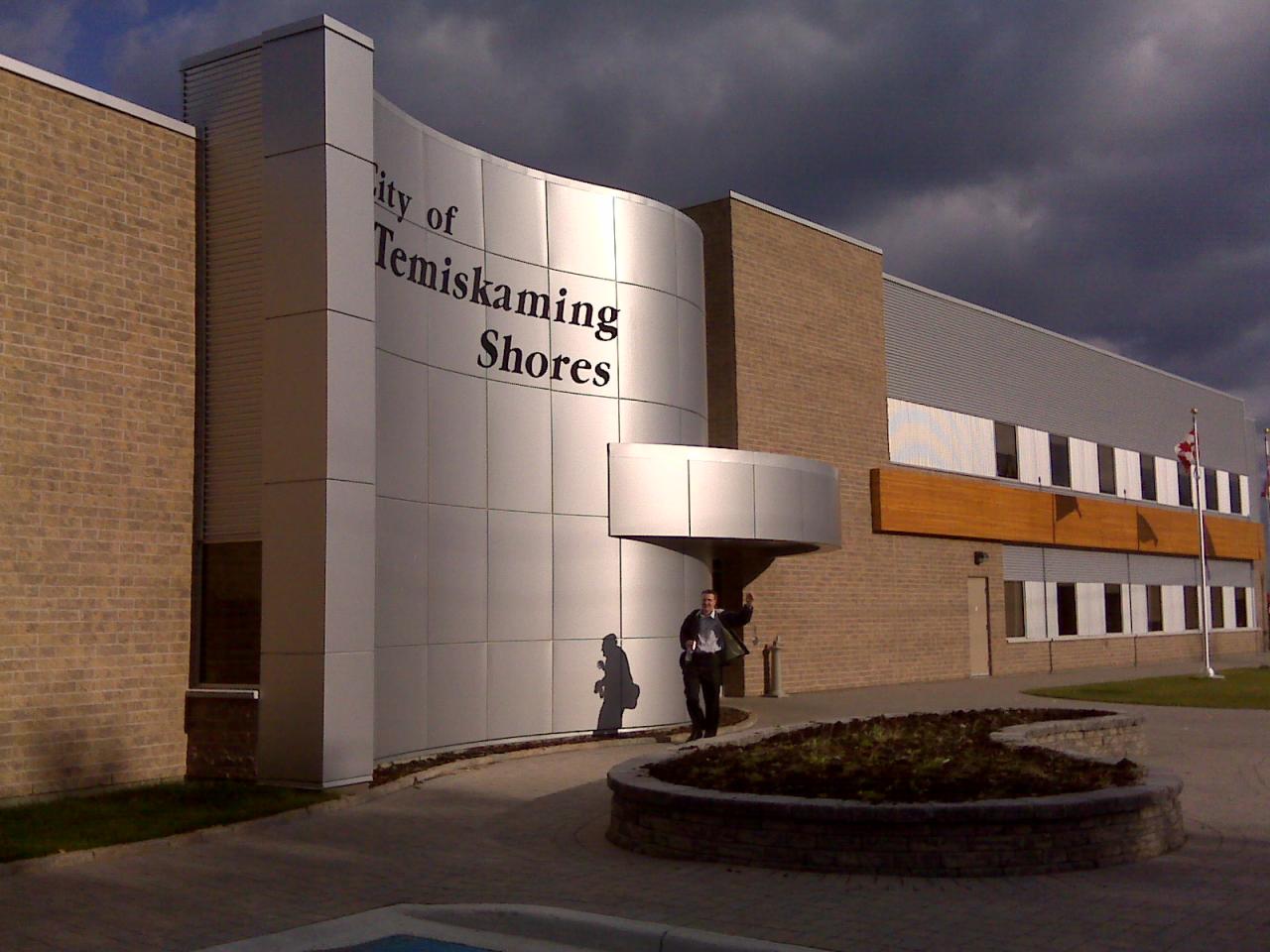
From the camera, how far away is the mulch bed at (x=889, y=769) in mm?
9414

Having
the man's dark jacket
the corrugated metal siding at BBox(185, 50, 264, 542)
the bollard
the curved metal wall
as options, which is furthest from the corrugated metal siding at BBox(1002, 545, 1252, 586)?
the corrugated metal siding at BBox(185, 50, 264, 542)

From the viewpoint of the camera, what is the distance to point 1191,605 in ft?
148

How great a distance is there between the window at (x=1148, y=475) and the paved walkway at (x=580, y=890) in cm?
3179

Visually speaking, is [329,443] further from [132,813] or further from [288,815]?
[132,813]

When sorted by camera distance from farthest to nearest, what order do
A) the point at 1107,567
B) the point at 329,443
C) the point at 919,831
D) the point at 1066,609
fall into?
the point at 1107,567 → the point at 1066,609 → the point at 329,443 → the point at 919,831

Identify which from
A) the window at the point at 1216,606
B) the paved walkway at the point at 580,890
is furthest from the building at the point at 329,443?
the window at the point at 1216,606

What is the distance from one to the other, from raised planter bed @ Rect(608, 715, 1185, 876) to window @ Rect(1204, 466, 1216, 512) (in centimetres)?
4027

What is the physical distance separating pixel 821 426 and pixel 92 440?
17096 millimetres

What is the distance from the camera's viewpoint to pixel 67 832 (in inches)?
408

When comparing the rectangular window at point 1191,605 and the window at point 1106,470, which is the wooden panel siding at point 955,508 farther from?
the rectangular window at point 1191,605

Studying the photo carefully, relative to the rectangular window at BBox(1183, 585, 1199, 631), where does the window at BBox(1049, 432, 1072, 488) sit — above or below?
above

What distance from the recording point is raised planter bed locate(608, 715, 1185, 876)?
28.3ft

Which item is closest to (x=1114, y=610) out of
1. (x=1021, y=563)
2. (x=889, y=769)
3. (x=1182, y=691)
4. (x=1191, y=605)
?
(x=1021, y=563)

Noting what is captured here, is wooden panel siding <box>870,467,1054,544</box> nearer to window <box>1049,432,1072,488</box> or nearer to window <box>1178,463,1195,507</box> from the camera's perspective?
window <box>1049,432,1072,488</box>
